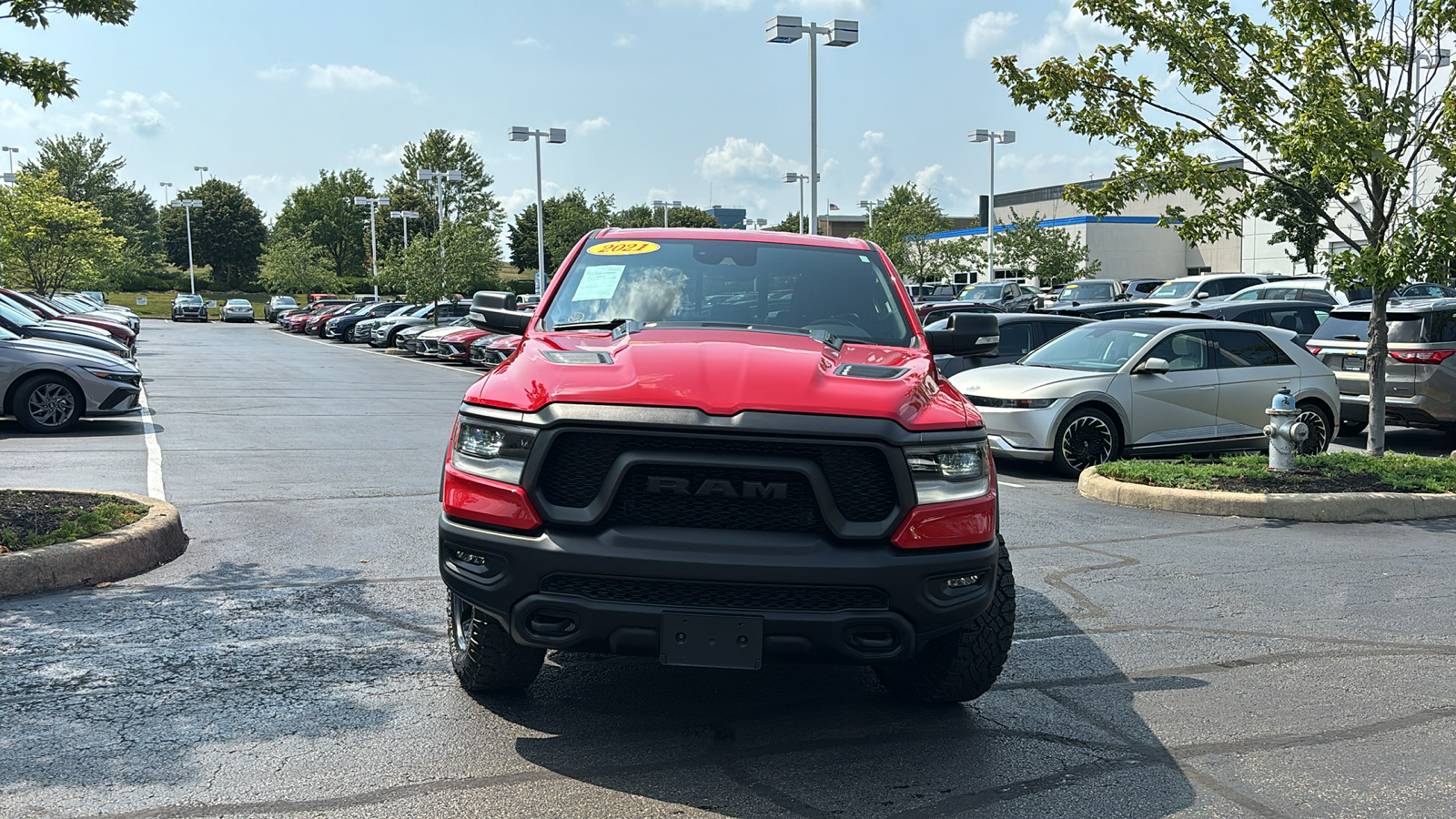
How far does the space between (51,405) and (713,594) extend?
494 inches

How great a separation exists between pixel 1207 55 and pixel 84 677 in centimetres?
988

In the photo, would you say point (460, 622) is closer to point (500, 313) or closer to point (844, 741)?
point (844, 741)

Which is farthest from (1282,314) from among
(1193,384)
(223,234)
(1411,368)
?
(223,234)

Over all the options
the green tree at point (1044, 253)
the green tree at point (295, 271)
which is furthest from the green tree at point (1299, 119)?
the green tree at point (295, 271)

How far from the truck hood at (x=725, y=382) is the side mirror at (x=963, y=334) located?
816mm

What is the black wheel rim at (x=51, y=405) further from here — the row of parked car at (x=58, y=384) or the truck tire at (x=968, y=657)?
the truck tire at (x=968, y=657)

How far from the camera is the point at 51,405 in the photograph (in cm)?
1387

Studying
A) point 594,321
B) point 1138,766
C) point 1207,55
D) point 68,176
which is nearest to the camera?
point 1138,766

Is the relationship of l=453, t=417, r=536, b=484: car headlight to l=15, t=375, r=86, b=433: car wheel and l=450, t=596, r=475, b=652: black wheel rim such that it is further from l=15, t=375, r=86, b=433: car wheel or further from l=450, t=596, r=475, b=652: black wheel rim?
l=15, t=375, r=86, b=433: car wheel

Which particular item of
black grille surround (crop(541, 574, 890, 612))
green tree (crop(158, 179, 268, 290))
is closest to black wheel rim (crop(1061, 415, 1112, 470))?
black grille surround (crop(541, 574, 890, 612))

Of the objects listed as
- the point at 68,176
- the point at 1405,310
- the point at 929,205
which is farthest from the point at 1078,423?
the point at 68,176

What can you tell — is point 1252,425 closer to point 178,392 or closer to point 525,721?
point 525,721

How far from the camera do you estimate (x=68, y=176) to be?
110m

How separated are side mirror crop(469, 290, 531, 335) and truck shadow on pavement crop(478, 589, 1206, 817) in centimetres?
160
